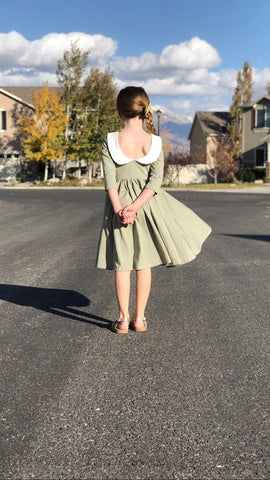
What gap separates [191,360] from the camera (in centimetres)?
398

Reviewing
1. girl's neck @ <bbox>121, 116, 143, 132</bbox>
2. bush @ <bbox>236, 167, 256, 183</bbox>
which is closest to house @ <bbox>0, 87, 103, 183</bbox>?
bush @ <bbox>236, 167, 256, 183</bbox>

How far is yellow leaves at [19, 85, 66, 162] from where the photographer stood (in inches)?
1670

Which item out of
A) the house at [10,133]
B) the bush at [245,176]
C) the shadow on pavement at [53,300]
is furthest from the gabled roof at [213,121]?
the shadow on pavement at [53,300]

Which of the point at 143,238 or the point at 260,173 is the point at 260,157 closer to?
the point at 260,173

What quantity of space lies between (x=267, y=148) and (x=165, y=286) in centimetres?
4099

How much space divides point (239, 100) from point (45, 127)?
17313 mm

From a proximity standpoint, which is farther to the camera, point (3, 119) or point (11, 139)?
point (3, 119)

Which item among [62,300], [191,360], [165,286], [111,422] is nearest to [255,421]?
[111,422]

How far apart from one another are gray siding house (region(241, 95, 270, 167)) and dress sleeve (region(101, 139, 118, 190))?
44.1 m

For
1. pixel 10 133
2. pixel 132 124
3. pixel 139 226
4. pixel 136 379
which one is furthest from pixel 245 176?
pixel 136 379

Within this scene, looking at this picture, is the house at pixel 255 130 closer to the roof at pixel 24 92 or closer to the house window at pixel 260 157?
the house window at pixel 260 157

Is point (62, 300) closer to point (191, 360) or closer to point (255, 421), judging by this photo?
point (191, 360)

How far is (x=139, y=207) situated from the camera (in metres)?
4.43

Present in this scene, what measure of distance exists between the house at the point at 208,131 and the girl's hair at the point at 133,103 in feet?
133
